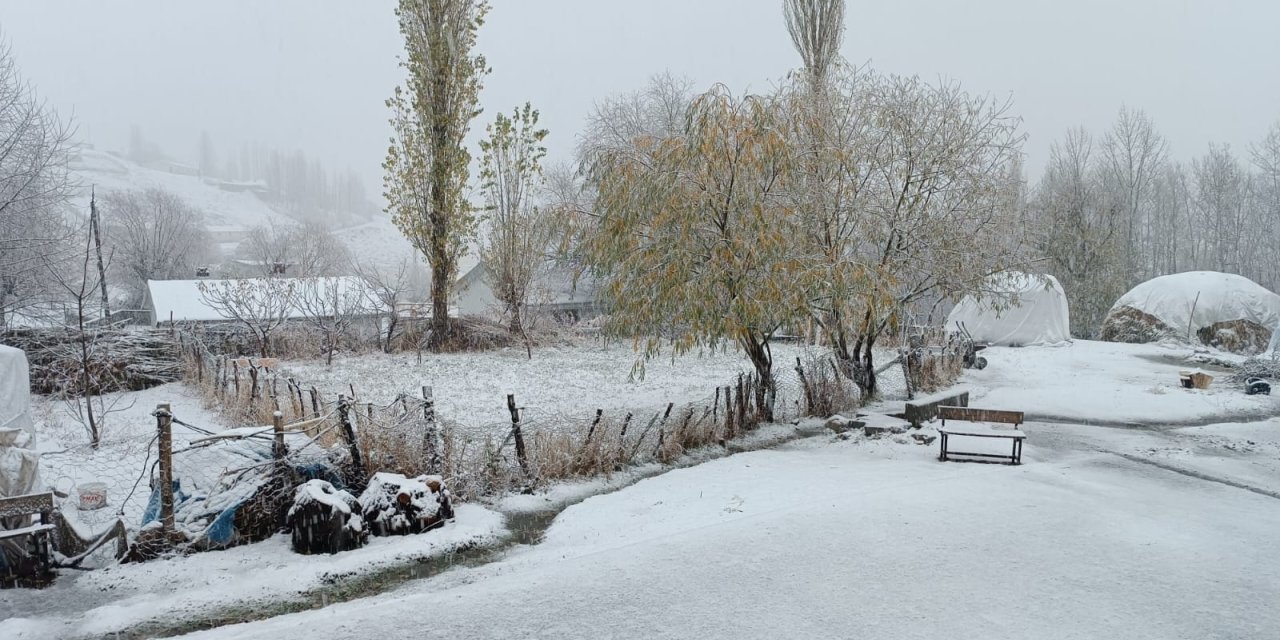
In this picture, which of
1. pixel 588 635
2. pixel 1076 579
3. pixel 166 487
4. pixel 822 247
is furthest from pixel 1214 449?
pixel 166 487

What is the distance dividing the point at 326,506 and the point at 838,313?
27.8 ft

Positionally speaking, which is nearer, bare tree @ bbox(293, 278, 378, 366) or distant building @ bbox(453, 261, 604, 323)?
bare tree @ bbox(293, 278, 378, 366)

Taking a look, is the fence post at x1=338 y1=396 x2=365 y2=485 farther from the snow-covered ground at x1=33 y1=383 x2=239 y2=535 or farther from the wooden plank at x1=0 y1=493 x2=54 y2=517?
the wooden plank at x1=0 y1=493 x2=54 y2=517

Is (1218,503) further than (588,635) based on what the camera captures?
Yes

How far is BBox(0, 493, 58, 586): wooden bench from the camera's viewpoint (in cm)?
550

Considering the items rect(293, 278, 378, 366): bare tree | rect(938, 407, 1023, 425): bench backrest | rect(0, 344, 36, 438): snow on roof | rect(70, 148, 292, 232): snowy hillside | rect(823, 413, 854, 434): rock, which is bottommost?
rect(823, 413, 854, 434): rock

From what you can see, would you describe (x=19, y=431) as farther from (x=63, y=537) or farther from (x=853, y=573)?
(x=853, y=573)

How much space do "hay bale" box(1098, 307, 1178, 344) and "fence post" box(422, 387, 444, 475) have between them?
25617 mm

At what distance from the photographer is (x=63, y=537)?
19.2 ft

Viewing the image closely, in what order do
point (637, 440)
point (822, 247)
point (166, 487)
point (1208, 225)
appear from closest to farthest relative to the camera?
point (166, 487)
point (637, 440)
point (822, 247)
point (1208, 225)

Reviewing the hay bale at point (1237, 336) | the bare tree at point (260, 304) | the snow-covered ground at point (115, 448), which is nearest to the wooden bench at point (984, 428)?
the snow-covered ground at point (115, 448)

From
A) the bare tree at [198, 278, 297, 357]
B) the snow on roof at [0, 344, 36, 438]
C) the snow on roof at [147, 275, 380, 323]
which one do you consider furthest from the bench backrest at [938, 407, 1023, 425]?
the snow on roof at [147, 275, 380, 323]

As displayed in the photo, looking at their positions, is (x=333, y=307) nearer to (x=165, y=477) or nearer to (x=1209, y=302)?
(x=165, y=477)

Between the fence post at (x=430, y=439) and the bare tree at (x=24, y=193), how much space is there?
1015cm
